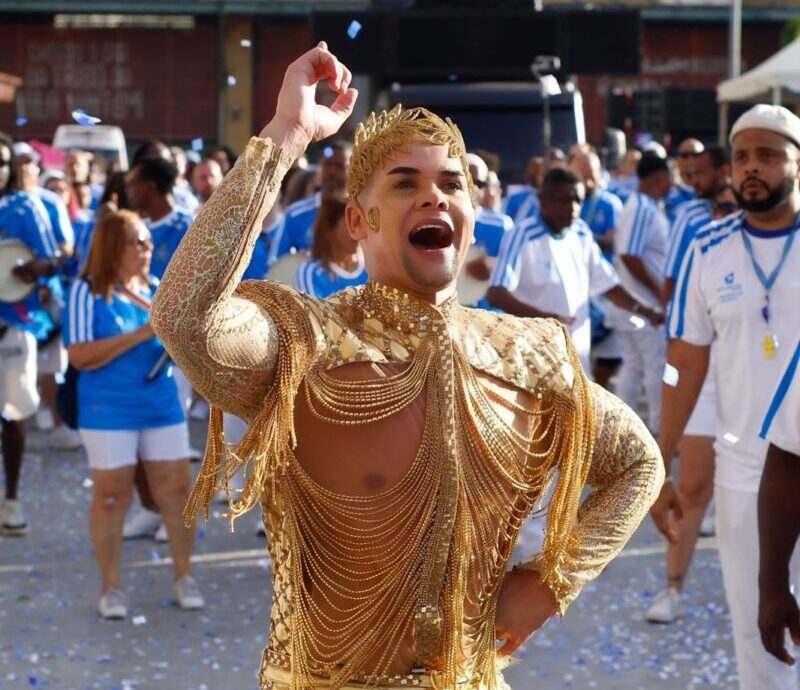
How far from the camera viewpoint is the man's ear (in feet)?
10.2

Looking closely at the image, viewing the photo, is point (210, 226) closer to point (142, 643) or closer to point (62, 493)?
point (142, 643)

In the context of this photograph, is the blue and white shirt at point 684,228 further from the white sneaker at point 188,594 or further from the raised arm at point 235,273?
the raised arm at point 235,273

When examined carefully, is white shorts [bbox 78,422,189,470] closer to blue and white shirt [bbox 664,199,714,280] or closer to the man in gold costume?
blue and white shirt [bbox 664,199,714,280]

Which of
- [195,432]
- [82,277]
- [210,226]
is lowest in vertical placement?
[195,432]

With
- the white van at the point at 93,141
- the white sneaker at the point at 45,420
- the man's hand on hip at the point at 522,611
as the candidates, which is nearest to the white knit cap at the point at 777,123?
the man's hand on hip at the point at 522,611

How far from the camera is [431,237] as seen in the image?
9.78 ft

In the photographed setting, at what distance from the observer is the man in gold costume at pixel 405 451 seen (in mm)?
2910

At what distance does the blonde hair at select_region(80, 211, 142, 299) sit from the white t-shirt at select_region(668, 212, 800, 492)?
295 centimetres

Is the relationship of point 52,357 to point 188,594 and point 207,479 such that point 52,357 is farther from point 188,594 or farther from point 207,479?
point 207,479

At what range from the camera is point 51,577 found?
8.41 m

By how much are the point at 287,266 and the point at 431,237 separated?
6.16 meters

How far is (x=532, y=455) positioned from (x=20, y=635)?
4.76 metres

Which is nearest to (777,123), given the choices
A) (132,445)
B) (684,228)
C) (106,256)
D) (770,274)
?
(770,274)

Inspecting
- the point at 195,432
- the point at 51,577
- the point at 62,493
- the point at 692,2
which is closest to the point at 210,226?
the point at 51,577
